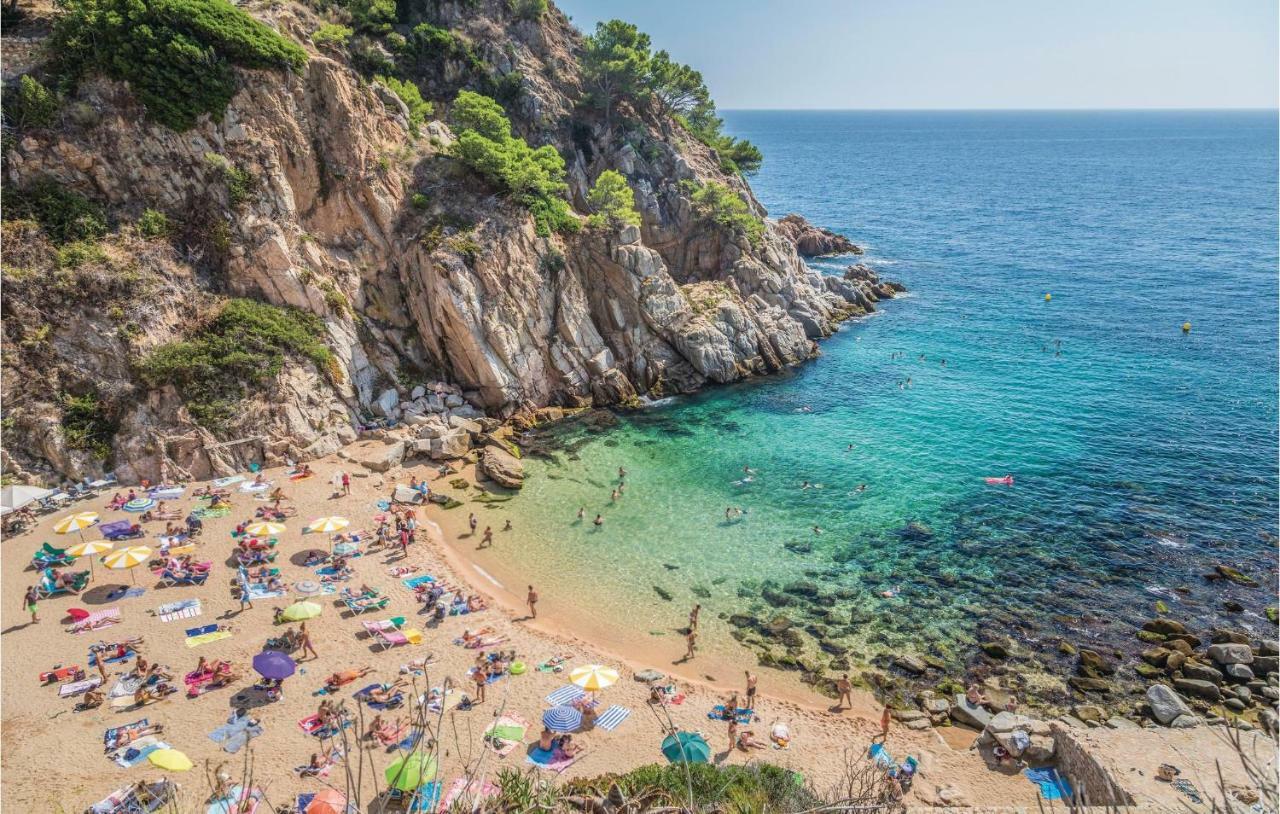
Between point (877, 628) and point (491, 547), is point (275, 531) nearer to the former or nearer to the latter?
point (491, 547)

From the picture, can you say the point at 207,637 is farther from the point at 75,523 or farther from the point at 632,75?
the point at 632,75

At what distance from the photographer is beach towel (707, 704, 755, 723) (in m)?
22.2

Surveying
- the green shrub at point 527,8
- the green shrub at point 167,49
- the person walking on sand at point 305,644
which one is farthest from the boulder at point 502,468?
the green shrub at point 527,8

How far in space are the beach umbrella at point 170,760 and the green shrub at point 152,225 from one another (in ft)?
95.0

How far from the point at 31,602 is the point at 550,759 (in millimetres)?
20849

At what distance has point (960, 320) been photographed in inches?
2581

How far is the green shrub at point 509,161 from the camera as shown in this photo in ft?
Answer: 149

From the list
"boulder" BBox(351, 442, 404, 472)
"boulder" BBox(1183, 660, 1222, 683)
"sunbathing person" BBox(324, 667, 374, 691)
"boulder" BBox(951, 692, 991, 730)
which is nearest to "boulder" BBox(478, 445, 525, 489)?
"boulder" BBox(351, 442, 404, 472)

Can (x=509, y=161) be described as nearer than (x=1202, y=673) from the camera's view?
No

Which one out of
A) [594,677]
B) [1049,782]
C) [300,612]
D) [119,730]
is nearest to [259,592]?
[300,612]

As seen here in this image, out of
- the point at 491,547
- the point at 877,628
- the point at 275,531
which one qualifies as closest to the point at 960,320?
the point at 877,628

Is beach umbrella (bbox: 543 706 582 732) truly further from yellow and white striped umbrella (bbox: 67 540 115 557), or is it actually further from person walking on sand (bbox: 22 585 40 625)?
person walking on sand (bbox: 22 585 40 625)

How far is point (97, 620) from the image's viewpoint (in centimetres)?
2436

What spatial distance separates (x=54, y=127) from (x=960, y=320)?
70.2 metres
